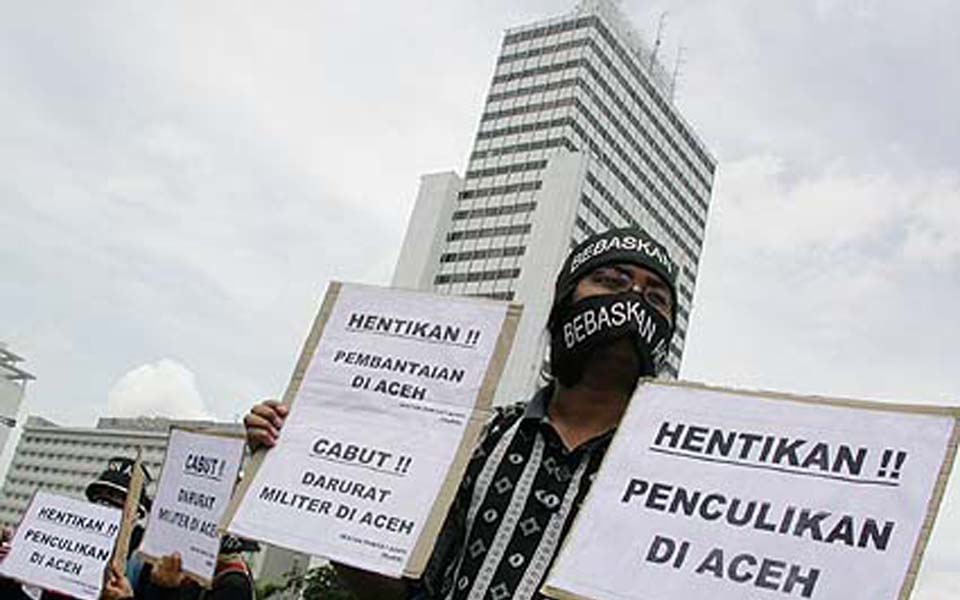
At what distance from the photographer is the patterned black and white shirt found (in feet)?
8.03

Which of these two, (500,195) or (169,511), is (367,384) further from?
(500,195)

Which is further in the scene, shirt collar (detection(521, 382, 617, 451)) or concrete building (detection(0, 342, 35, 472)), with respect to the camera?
concrete building (detection(0, 342, 35, 472))

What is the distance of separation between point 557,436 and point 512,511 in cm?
22

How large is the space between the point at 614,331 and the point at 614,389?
161mm

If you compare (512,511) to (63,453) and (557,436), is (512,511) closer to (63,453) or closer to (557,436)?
(557,436)

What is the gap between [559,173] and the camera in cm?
9500

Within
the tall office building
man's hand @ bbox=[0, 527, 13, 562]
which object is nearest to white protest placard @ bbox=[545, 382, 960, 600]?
man's hand @ bbox=[0, 527, 13, 562]

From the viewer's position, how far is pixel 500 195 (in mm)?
102188

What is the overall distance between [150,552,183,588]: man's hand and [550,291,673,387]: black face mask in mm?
2107

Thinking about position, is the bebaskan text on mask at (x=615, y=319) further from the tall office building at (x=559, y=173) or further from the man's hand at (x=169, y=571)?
the tall office building at (x=559, y=173)

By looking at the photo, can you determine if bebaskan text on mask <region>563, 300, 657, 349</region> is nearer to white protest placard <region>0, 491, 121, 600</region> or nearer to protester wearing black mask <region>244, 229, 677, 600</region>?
protester wearing black mask <region>244, 229, 677, 600</region>

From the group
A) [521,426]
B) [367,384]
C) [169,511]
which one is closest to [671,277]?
[521,426]

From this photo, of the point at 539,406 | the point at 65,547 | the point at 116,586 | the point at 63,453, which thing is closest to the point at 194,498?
the point at 116,586

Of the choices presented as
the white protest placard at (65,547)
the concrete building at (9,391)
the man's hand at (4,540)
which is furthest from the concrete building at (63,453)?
the white protest placard at (65,547)
